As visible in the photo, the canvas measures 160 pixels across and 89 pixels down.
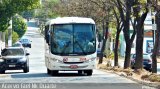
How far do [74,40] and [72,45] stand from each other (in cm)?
28

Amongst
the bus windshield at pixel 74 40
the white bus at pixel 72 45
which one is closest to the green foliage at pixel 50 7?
the white bus at pixel 72 45

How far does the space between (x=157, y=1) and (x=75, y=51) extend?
19.6 ft

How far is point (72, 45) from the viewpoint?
30016mm

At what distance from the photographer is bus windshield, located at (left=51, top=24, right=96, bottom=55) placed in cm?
2992

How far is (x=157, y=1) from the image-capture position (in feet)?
84.6

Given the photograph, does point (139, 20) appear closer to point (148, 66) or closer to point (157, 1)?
point (157, 1)

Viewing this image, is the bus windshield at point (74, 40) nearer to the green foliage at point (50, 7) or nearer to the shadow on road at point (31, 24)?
the green foliage at point (50, 7)

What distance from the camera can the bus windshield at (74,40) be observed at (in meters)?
29.9

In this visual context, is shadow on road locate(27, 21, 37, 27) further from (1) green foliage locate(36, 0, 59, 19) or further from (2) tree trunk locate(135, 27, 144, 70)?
(2) tree trunk locate(135, 27, 144, 70)

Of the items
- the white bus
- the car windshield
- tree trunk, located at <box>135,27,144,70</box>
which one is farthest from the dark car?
tree trunk, located at <box>135,27,144,70</box>

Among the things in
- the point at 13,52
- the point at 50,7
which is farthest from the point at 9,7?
the point at 50,7

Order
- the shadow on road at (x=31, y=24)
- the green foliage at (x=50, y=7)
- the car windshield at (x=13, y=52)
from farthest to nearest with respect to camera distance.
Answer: the shadow on road at (x=31, y=24)
the green foliage at (x=50, y=7)
the car windshield at (x=13, y=52)

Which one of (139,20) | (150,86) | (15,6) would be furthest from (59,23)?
(15,6)

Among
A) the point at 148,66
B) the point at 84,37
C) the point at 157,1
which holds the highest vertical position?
the point at 157,1
